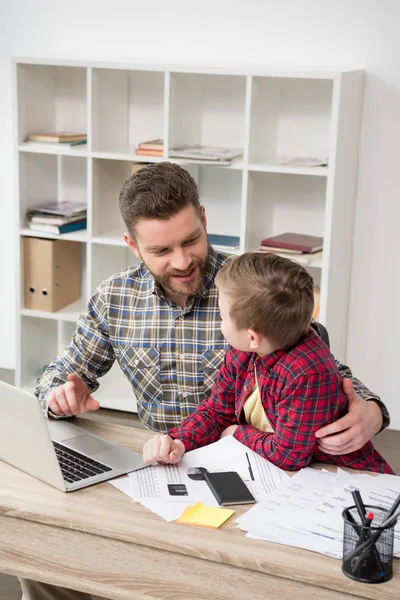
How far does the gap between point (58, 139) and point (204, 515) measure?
9.29 feet

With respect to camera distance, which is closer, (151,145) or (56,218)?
(151,145)

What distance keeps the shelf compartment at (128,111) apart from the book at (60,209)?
0.34 m

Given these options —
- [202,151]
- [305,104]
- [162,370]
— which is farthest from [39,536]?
[305,104]

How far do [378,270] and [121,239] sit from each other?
3.98ft

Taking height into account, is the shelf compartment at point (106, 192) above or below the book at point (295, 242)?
above

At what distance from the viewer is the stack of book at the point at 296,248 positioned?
368 centimetres

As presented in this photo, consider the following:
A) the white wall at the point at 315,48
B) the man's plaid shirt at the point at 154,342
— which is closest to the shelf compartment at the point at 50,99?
the white wall at the point at 315,48

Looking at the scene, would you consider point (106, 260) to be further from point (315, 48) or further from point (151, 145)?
point (315, 48)

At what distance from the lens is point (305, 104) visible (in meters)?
3.92

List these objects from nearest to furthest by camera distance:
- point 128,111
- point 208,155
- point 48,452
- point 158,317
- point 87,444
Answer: point 48,452
point 87,444
point 158,317
point 208,155
point 128,111

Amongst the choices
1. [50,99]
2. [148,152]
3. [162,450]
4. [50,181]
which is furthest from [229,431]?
[50,99]

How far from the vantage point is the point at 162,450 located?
1741mm

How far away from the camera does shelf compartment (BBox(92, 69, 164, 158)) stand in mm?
4020

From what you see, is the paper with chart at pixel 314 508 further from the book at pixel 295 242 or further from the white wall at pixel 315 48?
the white wall at pixel 315 48
